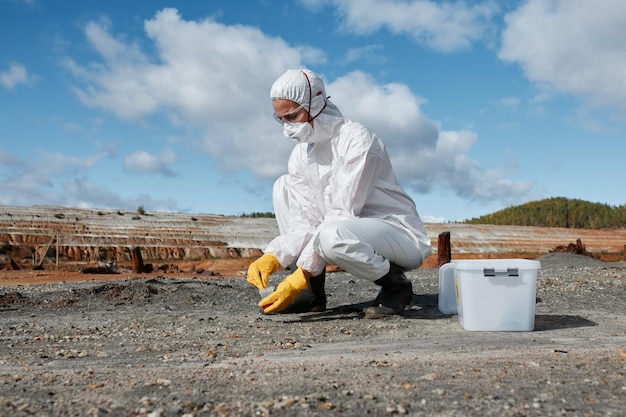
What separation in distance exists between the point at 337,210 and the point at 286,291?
0.74 metres

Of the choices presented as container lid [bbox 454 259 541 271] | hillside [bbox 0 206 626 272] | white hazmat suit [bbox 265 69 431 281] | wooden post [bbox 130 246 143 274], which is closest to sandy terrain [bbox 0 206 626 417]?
container lid [bbox 454 259 541 271]

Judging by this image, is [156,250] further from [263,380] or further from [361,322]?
[263,380]

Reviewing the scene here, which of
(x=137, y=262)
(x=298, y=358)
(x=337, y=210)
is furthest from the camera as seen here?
A: (x=137, y=262)

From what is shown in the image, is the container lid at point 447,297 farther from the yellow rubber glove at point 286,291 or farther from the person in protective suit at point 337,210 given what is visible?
the yellow rubber glove at point 286,291

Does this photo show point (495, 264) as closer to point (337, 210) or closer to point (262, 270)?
point (337, 210)

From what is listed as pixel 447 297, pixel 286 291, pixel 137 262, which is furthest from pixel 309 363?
pixel 137 262

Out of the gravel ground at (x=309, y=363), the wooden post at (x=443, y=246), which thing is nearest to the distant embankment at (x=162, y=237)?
the wooden post at (x=443, y=246)

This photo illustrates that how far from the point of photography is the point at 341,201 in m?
4.63

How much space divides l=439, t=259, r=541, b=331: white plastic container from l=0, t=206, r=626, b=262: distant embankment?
45.1 feet

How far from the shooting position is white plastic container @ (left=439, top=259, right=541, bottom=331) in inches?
163

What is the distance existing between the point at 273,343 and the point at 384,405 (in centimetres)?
168

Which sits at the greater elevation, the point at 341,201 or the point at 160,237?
the point at 341,201

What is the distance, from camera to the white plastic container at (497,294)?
4.14 metres

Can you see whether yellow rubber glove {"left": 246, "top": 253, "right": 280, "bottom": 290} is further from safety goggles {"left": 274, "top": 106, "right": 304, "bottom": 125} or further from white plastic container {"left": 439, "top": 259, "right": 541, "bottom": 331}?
white plastic container {"left": 439, "top": 259, "right": 541, "bottom": 331}
